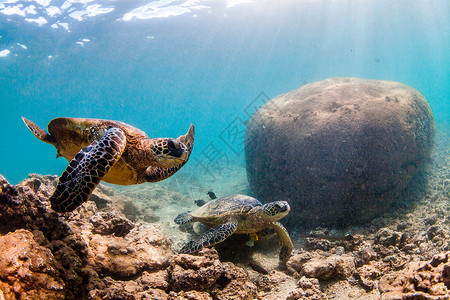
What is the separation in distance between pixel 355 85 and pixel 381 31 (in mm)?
52430

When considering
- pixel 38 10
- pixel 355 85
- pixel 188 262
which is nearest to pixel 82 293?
pixel 188 262

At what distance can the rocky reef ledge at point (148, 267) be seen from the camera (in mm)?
1824

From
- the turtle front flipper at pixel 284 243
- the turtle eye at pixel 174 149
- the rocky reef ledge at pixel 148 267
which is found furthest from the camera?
the turtle front flipper at pixel 284 243

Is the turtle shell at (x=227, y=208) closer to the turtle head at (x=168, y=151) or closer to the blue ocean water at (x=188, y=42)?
the turtle head at (x=168, y=151)

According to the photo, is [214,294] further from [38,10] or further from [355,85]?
[38,10]

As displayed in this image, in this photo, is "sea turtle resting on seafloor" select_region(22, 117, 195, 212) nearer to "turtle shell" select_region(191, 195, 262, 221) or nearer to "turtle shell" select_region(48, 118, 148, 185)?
"turtle shell" select_region(48, 118, 148, 185)

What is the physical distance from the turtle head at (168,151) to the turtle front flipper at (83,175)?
52 centimetres

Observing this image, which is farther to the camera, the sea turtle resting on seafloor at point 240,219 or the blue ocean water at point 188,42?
the blue ocean water at point 188,42

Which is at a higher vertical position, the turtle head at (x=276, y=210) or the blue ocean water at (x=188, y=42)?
the blue ocean water at (x=188, y=42)

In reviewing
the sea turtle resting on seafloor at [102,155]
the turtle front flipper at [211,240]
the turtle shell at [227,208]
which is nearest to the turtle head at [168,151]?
the sea turtle resting on seafloor at [102,155]

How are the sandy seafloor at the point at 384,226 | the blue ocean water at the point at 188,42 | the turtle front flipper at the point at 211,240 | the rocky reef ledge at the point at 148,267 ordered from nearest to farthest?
the rocky reef ledge at the point at 148,267 < the sandy seafloor at the point at 384,226 < the turtle front flipper at the point at 211,240 < the blue ocean water at the point at 188,42

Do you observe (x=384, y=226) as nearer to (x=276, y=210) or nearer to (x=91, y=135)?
(x=276, y=210)

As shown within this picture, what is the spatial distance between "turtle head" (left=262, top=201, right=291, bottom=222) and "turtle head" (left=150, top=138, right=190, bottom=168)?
7.22 feet

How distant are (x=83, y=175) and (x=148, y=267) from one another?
1.64 m
